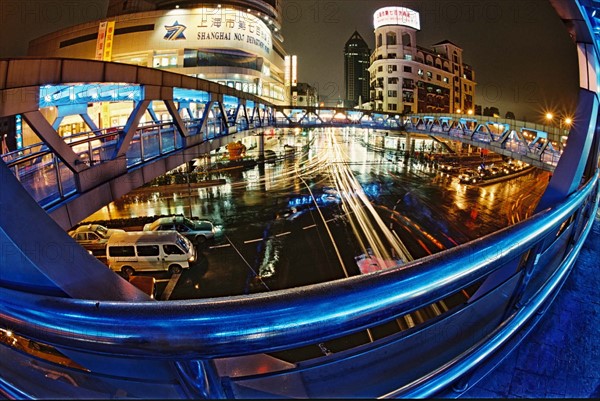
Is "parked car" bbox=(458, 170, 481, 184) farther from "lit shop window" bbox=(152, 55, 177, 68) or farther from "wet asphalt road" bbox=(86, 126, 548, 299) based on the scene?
"lit shop window" bbox=(152, 55, 177, 68)

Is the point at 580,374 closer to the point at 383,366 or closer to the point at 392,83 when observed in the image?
the point at 383,366

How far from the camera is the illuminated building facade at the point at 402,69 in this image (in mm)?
61094

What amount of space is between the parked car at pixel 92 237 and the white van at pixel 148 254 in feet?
5.24

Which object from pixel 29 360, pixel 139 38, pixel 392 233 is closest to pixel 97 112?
pixel 139 38

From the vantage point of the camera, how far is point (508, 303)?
64.4 inches

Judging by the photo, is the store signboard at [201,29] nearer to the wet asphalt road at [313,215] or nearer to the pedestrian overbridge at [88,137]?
the wet asphalt road at [313,215]

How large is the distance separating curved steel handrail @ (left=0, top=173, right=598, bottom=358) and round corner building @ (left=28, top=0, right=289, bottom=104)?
138ft

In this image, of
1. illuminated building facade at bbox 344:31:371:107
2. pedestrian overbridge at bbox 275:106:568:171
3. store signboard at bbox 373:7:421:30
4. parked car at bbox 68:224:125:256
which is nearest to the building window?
store signboard at bbox 373:7:421:30

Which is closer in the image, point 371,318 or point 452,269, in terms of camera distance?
point 371,318

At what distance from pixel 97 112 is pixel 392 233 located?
3438 centimetres

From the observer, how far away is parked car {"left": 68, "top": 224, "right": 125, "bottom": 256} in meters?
12.3

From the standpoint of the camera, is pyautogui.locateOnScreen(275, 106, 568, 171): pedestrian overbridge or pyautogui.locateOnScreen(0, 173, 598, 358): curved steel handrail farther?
pyautogui.locateOnScreen(275, 106, 568, 171): pedestrian overbridge

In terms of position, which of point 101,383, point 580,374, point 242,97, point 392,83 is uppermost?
point 392,83

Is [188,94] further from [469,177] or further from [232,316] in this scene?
[469,177]
